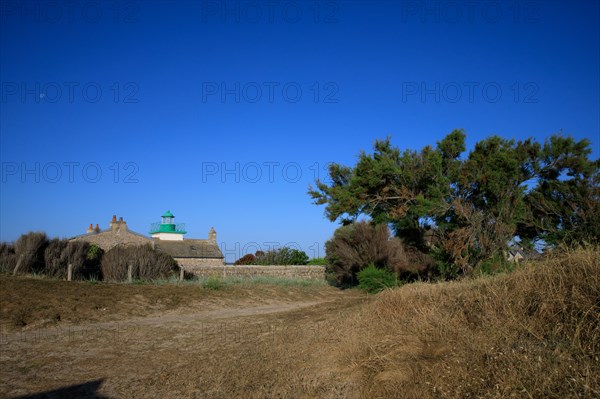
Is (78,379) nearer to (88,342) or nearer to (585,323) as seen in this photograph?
(88,342)

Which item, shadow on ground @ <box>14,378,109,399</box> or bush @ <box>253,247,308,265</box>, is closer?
shadow on ground @ <box>14,378,109,399</box>

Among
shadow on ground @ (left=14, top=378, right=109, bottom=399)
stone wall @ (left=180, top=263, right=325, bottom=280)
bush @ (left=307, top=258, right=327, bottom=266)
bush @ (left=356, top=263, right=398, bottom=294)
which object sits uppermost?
bush @ (left=307, top=258, right=327, bottom=266)

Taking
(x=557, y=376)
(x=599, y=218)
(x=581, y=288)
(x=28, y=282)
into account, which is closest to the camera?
(x=557, y=376)

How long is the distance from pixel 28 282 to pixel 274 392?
518 inches

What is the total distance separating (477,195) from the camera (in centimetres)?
1870

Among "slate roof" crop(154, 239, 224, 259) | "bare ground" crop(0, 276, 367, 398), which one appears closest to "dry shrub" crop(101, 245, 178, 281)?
"bare ground" crop(0, 276, 367, 398)

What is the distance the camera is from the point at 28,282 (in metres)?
15.5

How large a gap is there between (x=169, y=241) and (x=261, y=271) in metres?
18.8

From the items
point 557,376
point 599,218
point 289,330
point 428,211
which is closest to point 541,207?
point 599,218

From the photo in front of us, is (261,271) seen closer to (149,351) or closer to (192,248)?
(192,248)

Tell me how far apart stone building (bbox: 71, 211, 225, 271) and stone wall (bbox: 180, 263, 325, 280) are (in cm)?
469

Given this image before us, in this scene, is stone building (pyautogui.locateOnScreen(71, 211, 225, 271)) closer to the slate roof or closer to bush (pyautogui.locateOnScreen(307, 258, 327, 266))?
the slate roof

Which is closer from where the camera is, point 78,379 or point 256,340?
point 78,379

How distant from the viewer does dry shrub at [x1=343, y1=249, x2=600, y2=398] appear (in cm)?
421
